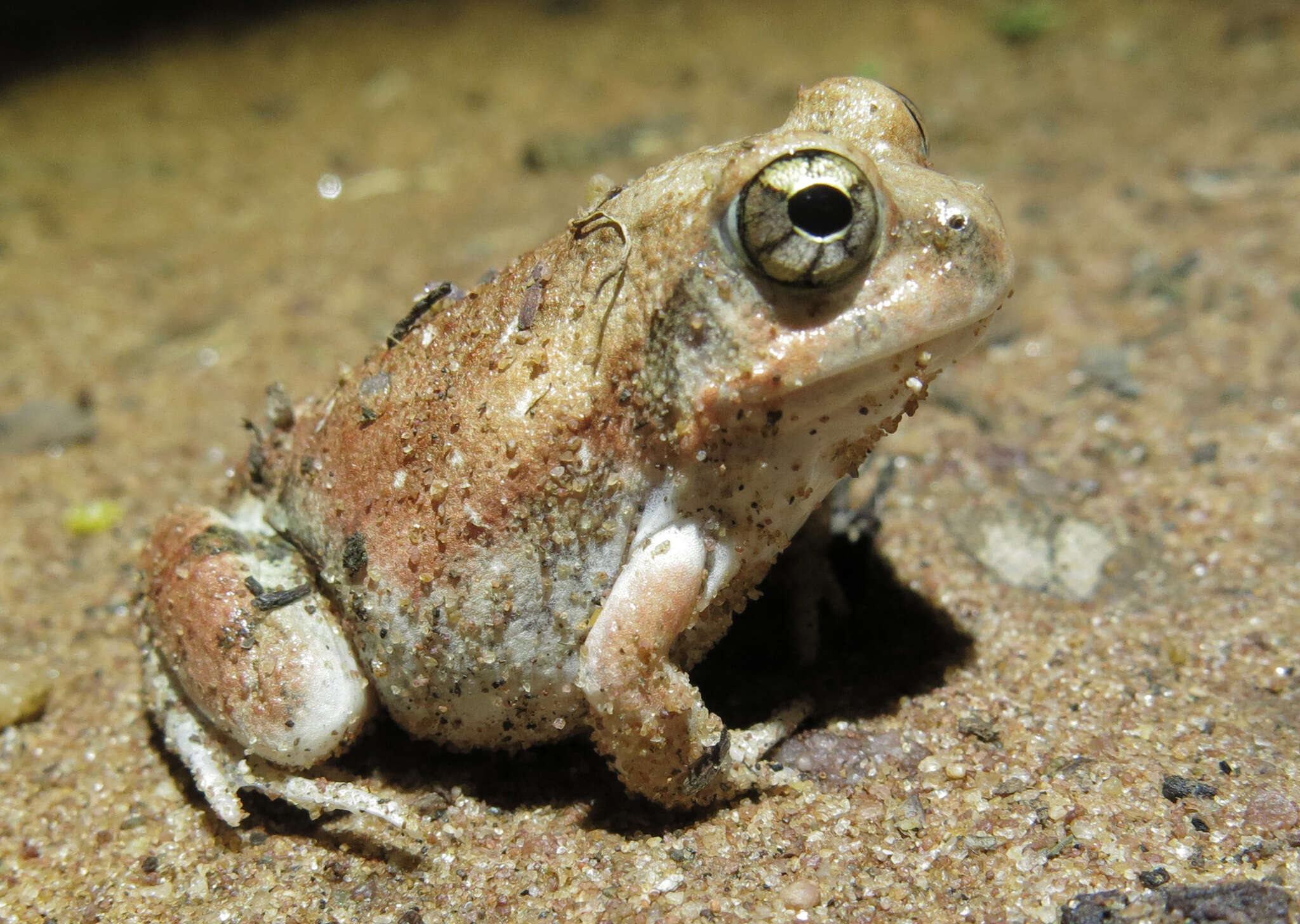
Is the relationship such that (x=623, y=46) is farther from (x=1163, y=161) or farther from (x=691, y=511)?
(x=691, y=511)

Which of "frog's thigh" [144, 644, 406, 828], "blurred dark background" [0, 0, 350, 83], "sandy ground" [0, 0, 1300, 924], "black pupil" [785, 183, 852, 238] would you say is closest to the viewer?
"black pupil" [785, 183, 852, 238]

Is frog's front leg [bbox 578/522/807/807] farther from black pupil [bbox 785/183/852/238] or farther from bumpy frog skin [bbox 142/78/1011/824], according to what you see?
black pupil [bbox 785/183/852/238]

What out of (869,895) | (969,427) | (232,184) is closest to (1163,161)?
(969,427)

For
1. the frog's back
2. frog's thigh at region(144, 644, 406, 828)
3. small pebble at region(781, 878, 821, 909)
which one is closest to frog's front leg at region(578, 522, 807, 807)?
the frog's back

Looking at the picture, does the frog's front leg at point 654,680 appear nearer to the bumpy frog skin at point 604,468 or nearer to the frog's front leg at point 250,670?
the bumpy frog skin at point 604,468

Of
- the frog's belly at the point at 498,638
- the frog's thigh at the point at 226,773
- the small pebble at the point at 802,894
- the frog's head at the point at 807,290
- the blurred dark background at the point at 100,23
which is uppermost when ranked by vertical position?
the blurred dark background at the point at 100,23

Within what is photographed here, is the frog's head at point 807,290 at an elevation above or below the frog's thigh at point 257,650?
above

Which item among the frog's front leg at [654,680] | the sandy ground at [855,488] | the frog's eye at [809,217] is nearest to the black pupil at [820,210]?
the frog's eye at [809,217]

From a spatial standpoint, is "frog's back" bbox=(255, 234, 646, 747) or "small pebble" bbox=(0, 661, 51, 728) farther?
"small pebble" bbox=(0, 661, 51, 728)
